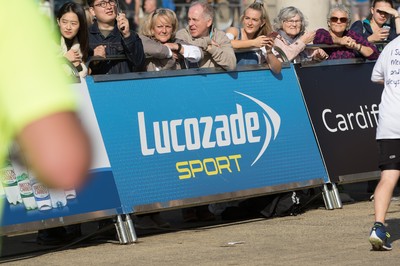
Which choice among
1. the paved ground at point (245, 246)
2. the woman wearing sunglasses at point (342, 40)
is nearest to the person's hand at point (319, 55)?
the woman wearing sunglasses at point (342, 40)

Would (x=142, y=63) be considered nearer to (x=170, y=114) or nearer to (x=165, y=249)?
(x=170, y=114)

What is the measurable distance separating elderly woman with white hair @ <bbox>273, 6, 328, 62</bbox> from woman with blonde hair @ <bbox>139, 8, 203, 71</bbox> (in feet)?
4.48

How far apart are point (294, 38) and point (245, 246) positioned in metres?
3.18

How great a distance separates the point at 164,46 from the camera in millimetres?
9273

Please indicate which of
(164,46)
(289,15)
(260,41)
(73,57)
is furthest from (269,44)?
(73,57)

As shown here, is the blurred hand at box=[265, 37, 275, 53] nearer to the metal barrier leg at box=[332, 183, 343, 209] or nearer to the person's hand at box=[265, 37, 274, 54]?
the person's hand at box=[265, 37, 274, 54]

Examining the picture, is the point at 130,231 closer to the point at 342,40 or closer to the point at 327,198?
the point at 327,198

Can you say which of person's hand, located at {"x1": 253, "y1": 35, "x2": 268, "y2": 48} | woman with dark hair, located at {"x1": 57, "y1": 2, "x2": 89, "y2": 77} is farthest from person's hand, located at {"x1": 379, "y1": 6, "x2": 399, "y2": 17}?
woman with dark hair, located at {"x1": 57, "y1": 2, "x2": 89, "y2": 77}

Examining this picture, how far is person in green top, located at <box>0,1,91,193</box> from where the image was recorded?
6.02 ft

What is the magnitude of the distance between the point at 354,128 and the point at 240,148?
171cm

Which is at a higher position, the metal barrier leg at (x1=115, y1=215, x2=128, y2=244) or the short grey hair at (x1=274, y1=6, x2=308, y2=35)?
the short grey hair at (x1=274, y1=6, x2=308, y2=35)

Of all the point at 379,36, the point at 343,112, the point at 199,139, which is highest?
the point at 379,36

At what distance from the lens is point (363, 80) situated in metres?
10.9

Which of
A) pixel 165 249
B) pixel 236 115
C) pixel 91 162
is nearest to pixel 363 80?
pixel 236 115
